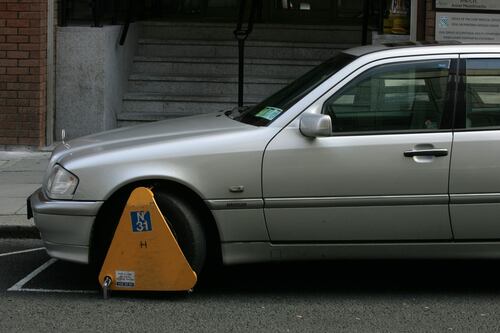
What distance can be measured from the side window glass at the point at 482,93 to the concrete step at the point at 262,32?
7008 millimetres

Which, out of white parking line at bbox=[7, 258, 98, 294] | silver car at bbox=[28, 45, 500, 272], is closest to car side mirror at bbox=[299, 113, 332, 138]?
silver car at bbox=[28, 45, 500, 272]

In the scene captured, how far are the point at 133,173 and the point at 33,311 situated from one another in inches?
43.3

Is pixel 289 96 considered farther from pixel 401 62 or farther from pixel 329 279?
pixel 329 279

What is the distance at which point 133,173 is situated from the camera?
5.39 meters

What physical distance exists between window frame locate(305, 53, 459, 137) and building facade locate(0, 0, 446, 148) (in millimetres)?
5085

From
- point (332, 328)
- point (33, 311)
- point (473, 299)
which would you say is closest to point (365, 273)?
point (473, 299)

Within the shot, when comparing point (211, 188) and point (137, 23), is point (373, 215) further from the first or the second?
point (137, 23)

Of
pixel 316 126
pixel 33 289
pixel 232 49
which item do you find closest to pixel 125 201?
pixel 33 289

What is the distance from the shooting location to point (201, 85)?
11820mm

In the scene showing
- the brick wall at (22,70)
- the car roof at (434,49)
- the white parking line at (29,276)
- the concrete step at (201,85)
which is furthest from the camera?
the concrete step at (201,85)

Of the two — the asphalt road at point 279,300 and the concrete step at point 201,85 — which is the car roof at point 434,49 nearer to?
the asphalt road at point 279,300

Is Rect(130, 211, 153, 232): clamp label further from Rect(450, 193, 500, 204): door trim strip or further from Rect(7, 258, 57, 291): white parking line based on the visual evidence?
Rect(450, 193, 500, 204): door trim strip

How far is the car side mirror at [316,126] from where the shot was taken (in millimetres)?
5297

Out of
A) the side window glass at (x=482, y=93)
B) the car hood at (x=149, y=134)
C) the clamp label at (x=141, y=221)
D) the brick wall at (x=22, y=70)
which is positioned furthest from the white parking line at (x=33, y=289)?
the brick wall at (x=22, y=70)
